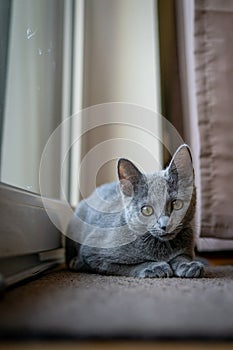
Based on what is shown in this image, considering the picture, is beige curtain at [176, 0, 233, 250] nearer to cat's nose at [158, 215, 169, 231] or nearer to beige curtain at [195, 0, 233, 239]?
beige curtain at [195, 0, 233, 239]

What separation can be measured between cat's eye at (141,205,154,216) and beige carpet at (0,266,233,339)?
263 mm

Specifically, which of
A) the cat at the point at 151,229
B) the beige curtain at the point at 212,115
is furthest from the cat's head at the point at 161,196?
the beige curtain at the point at 212,115

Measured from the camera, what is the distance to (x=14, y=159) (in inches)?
39.2

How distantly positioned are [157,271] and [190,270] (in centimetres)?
8

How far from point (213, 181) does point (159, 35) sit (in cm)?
69

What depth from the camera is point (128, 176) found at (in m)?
Answer: 0.99

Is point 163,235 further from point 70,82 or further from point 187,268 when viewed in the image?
point 70,82

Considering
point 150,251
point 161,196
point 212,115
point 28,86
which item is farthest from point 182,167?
point 28,86


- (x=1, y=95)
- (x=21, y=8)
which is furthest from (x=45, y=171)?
(x=21, y=8)

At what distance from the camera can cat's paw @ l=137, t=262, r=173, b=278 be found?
88cm

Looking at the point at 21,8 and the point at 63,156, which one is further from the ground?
the point at 21,8

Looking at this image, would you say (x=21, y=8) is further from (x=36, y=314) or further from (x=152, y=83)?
(x=36, y=314)

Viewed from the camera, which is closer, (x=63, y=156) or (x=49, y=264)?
(x=49, y=264)

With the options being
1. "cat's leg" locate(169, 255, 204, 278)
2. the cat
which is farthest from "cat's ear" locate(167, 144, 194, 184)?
"cat's leg" locate(169, 255, 204, 278)
